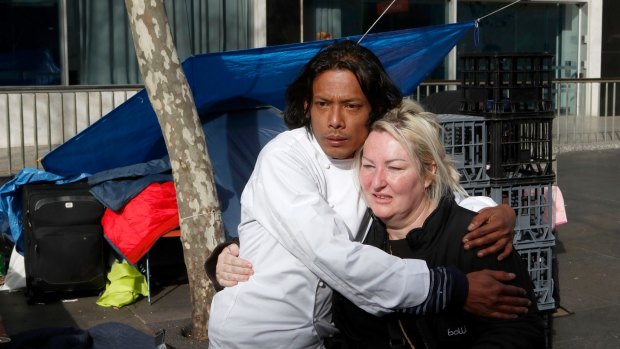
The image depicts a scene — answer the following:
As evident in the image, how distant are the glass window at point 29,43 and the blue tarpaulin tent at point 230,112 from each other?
16.4 ft

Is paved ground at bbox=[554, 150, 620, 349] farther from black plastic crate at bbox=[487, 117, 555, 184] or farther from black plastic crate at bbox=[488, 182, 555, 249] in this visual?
black plastic crate at bbox=[487, 117, 555, 184]

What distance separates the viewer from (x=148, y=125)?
294 inches

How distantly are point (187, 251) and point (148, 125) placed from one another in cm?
205

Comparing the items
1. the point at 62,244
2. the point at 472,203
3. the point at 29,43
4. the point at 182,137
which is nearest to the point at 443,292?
the point at 472,203

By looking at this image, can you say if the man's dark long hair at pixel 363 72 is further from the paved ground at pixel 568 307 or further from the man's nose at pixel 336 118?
the paved ground at pixel 568 307

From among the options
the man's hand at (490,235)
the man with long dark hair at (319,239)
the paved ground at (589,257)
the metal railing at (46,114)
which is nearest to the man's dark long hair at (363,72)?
the man with long dark hair at (319,239)

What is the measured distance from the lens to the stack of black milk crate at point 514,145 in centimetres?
504

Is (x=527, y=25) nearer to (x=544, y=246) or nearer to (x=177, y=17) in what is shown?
(x=177, y=17)

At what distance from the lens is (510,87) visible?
5.00 m

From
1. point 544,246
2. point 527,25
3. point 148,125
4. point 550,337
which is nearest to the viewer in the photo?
point 544,246

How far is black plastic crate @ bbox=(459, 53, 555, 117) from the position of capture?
502 cm

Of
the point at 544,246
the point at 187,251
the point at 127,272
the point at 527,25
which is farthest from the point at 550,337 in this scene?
the point at 527,25

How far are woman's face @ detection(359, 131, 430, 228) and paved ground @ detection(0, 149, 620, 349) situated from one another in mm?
3612

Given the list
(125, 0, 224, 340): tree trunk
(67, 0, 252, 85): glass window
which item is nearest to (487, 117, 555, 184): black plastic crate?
(125, 0, 224, 340): tree trunk
